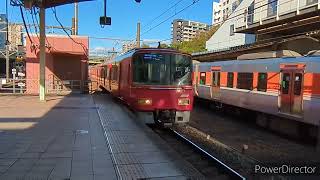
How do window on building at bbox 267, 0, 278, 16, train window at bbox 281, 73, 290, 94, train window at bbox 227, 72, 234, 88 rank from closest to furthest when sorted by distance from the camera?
train window at bbox 281, 73, 290, 94 → train window at bbox 227, 72, 234, 88 → window on building at bbox 267, 0, 278, 16

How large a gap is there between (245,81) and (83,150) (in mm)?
11056

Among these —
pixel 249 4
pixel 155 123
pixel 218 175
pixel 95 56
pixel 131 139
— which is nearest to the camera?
pixel 218 175

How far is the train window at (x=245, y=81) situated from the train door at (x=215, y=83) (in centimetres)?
306

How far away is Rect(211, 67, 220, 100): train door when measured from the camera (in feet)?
77.1

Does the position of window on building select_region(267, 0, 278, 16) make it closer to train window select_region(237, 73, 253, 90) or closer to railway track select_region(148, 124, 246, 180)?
train window select_region(237, 73, 253, 90)

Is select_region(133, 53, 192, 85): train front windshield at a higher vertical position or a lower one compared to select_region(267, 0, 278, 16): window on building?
lower

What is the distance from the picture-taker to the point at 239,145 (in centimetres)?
1378

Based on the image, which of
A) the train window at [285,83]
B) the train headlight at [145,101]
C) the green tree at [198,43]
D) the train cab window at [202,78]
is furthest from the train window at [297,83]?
the green tree at [198,43]

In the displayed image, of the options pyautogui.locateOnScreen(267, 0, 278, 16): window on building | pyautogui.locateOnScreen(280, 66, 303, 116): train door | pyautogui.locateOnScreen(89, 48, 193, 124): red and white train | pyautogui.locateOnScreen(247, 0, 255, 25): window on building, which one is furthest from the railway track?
pyautogui.locateOnScreen(247, 0, 255, 25): window on building

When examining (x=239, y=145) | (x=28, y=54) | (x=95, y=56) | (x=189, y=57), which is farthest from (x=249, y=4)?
(x=95, y=56)

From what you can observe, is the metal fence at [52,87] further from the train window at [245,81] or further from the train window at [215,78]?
the train window at [245,81]

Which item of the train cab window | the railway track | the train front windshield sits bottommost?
the railway track

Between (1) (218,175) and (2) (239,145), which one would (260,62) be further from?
(1) (218,175)

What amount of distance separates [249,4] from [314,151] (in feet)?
82.9
